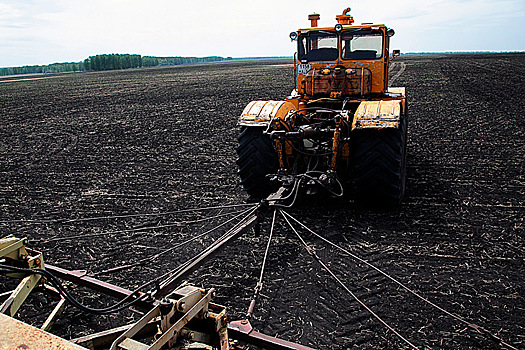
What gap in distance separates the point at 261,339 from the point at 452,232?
3.11 meters

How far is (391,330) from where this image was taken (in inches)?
124

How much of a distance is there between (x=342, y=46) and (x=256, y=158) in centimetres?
258

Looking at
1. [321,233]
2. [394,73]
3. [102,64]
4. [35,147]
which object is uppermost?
[102,64]

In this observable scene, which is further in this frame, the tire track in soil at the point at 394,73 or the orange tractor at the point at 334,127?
the tire track in soil at the point at 394,73

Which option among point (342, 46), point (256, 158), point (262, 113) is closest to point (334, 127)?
point (262, 113)

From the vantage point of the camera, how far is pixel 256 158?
5871mm

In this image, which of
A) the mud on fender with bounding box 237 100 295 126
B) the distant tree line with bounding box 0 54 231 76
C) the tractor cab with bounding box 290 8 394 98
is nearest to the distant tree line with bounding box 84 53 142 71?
the distant tree line with bounding box 0 54 231 76

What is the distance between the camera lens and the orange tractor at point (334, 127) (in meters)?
5.30

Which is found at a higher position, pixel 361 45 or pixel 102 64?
pixel 102 64

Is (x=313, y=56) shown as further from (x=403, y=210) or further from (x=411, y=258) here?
(x=411, y=258)

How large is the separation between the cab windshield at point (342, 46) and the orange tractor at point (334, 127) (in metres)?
0.02

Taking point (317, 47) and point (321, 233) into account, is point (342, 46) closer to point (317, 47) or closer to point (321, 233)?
point (317, 47)

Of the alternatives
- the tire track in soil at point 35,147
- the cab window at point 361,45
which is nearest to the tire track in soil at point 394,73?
the cab window at point 361,45

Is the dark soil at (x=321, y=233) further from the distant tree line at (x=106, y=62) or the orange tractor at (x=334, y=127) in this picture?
the distant tree line at (x=106, y=62)
